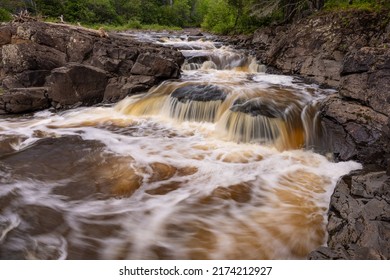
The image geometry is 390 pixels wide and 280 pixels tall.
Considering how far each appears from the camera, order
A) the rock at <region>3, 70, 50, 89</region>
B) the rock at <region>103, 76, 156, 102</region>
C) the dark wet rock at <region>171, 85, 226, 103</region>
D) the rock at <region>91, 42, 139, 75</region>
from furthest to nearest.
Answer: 1. the rock at <region>91, 42, 139, 75</region>
2. the rock at <region>3, 70, 50, 89</region>
3. the rock at <region>103, 76, 156, 102</region>
4. the dark wet rock at <region>171, 85, 226, 103</region>

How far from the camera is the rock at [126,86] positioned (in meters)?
9.66

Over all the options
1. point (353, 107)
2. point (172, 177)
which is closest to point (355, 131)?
point (353, 107)

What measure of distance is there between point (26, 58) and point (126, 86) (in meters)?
3.95

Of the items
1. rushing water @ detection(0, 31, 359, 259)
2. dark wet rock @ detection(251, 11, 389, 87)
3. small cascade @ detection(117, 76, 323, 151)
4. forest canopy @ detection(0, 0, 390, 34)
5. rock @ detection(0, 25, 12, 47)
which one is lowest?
rushing water @ detection(0, 31, 359, 259)

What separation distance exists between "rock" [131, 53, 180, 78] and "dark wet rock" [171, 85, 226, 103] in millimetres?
1481

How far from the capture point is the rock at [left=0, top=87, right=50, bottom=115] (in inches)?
339

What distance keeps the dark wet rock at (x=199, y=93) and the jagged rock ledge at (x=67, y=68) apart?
1.60 meters

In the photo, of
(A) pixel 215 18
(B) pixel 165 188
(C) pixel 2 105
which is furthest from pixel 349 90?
(A) pixel 215 18

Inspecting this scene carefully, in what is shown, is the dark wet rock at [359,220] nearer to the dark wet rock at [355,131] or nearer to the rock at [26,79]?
the dark wet rock at [355,131]

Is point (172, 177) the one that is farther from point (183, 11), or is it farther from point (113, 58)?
point (183, 11)

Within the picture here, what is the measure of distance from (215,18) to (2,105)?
2125 centimetres

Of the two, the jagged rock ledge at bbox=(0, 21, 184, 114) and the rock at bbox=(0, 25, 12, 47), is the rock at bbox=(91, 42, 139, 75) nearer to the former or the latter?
the jagged rock ledge at bbox=(0, 21, 184, 114)

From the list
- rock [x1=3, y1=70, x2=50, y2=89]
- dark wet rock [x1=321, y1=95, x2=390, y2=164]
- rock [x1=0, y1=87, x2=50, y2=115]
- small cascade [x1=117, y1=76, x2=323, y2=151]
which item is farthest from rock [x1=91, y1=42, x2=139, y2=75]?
dark wet rock [x1=321, y1=95, x2=390, y2=164]

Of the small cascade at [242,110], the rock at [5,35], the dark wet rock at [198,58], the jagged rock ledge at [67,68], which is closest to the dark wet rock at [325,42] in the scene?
the dark wet rock at [198,58]
